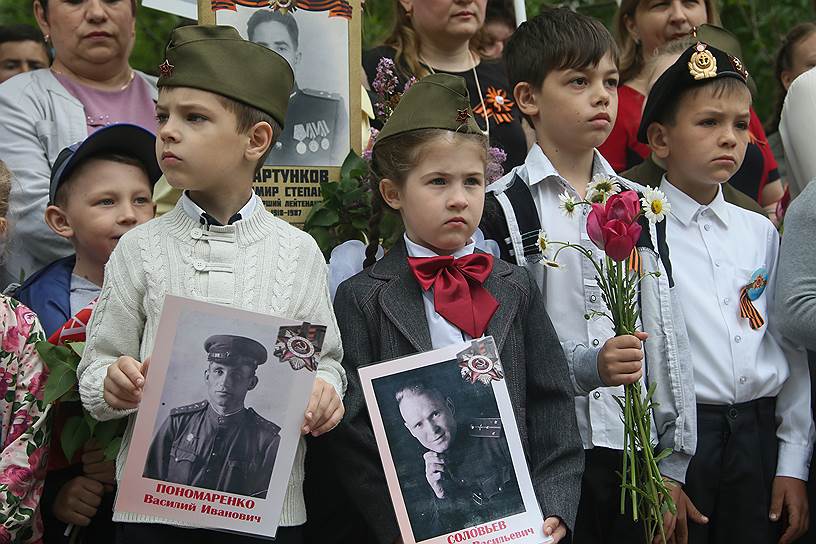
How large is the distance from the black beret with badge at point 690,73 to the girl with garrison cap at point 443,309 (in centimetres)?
101

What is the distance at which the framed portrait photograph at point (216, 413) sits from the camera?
3.11 metres

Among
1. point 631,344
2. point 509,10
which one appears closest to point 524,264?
point 631,344

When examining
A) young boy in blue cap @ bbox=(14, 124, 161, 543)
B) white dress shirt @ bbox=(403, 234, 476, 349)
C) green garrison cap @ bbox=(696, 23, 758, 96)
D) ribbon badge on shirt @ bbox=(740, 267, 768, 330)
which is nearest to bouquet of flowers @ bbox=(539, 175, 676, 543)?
white dress shirt @ bbox=(403, 234, 476, 349)

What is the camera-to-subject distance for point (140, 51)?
9789 millimetres

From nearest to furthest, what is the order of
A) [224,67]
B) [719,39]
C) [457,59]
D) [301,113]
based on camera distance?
[224,67] → [301,113] → [719,39] → [457,59]

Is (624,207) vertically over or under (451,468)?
over

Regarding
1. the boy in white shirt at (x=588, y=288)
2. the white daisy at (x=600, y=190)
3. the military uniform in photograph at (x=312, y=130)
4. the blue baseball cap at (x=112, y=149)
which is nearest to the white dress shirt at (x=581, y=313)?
the boy in white shirt at (x=588, y=288)

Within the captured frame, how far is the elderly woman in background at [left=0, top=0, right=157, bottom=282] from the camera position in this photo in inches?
179

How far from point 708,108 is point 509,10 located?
2.72 metres

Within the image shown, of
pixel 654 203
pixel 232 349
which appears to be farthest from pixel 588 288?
pixel 232 349

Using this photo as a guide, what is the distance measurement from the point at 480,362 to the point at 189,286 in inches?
34.6

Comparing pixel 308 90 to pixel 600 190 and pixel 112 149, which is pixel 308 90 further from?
pixel 600 190

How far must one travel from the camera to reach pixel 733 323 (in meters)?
4.22

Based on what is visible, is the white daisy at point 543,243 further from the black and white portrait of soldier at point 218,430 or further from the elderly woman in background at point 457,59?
the elderly woman in background at point 457,59
